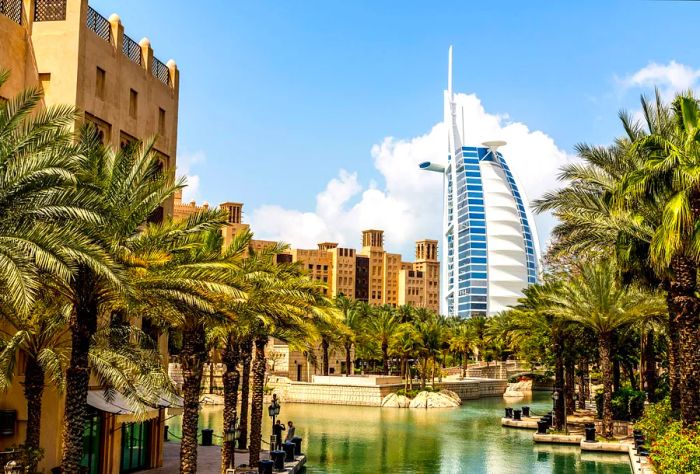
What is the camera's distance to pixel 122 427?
24.0 metres

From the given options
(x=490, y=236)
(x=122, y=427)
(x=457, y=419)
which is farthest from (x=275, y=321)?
(x=490, y=236)

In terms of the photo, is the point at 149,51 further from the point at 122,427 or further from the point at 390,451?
the point at 390,451

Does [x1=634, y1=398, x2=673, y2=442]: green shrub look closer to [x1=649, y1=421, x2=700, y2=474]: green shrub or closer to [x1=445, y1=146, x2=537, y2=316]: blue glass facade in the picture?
[x1=649, y1=421, x2=700, y2=474]: green shrub

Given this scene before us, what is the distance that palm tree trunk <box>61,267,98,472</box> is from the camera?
16062mm

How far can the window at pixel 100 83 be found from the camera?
23462mm

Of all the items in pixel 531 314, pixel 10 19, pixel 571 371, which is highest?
pixel 10 19

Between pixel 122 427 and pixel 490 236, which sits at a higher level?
pixel 490 236

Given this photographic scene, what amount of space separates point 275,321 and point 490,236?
533ft

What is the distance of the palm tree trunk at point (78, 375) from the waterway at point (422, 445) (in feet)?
47.5

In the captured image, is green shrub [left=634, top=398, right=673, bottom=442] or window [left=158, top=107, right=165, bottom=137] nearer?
Result: green shrub [left=634, top=398, right=673, bottom=442]

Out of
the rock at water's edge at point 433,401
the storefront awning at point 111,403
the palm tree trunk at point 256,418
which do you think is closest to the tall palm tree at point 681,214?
the palm tree trunk at point 256,418

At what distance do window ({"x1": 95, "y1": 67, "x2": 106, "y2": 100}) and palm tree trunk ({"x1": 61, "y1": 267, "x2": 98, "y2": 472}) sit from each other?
29.8 feet

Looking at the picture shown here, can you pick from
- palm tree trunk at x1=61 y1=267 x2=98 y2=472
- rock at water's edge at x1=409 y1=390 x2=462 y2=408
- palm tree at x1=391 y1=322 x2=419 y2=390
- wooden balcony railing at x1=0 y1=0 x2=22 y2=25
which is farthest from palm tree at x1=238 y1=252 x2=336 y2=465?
palm tree at x1=391 y1=322 x2=419 y2=390

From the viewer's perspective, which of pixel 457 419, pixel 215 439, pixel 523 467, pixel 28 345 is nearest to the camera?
pixel 28 345
